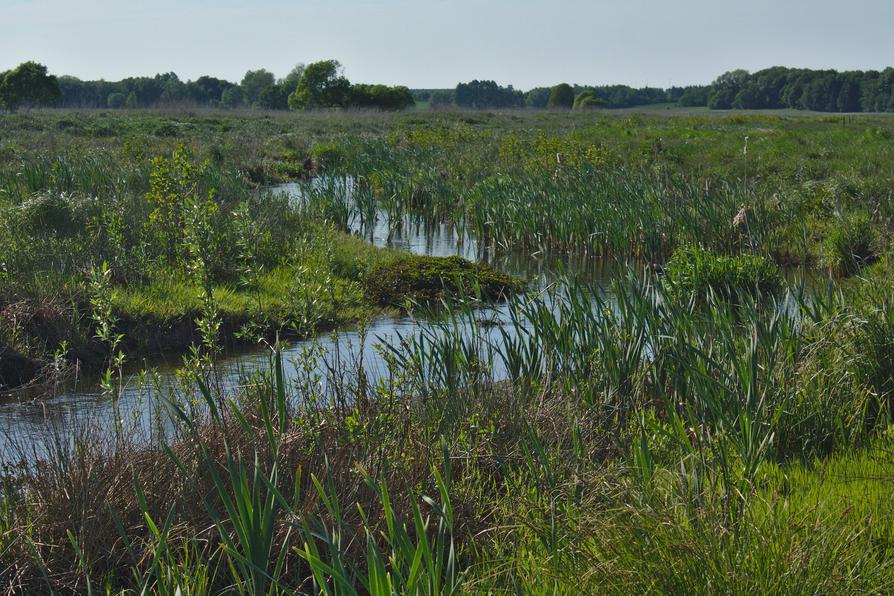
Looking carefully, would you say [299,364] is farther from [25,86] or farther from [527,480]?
[25,86]

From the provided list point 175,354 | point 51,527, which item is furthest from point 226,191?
point 51,527

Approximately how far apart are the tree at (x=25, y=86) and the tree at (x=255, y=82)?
57.1 metres

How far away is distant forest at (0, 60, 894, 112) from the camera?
64.9 m

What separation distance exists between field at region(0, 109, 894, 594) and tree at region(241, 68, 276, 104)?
109963mm

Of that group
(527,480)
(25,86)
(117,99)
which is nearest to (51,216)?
(527,480)

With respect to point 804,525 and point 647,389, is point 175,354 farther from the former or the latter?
point 804,525

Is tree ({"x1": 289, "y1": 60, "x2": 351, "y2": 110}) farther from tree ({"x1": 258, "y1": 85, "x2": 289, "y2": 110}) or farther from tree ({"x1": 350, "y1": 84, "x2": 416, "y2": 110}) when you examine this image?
tree ({"x1": 258, "y1": 85, "x2": 289, "y2": 110})

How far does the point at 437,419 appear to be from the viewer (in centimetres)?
445

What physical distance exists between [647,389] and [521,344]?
0.82m

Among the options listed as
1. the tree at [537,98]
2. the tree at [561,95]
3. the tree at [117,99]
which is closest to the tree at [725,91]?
the tree at [561,95]

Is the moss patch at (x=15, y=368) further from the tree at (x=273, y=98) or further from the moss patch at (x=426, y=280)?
the tree at (x=273, y=98)

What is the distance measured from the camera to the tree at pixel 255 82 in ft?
389

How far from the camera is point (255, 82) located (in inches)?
4929

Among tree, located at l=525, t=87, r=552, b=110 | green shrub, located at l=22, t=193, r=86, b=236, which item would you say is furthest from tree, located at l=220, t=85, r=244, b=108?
green shrub, located at l=22, t=193, r=86, b=236
